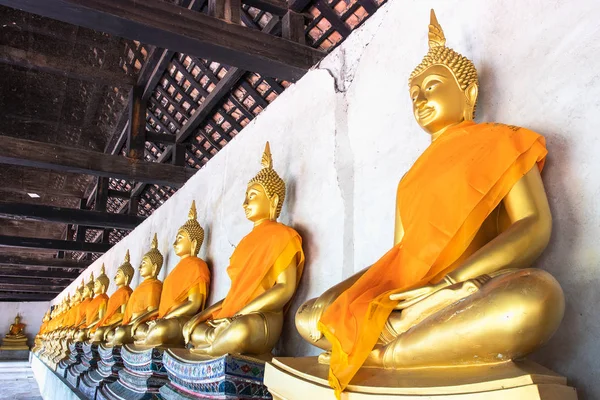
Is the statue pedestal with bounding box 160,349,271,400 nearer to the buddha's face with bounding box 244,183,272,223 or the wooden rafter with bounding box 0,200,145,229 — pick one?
the buddha's face with bounding box 244,183,272,223

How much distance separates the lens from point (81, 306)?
21.4 ft

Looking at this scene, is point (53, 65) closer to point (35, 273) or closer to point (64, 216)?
point (64, 216)

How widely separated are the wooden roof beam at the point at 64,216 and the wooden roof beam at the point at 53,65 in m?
1.67

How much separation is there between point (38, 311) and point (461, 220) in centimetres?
2068

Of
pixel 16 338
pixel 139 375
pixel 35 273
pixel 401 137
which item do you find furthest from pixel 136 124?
pixel 16 338

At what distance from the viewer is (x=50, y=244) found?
820 cm

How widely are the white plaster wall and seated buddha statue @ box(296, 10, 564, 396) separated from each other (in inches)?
791

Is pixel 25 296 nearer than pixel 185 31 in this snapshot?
No

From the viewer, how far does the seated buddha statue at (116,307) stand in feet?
12.9

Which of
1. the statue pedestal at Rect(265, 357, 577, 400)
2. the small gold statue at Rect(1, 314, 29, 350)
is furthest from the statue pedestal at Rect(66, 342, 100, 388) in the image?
the small gold statue at Rect(1, 314, 29, 350)

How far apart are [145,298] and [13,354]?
15.0m

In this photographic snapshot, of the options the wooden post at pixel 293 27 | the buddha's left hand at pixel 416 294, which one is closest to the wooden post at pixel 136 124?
the wooden post at pixel 293 27

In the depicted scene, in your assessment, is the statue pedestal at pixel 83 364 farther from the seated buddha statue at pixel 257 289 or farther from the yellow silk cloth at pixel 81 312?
the seated buddha statue at pixel 257 289

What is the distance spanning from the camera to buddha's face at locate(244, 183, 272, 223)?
2.36m
